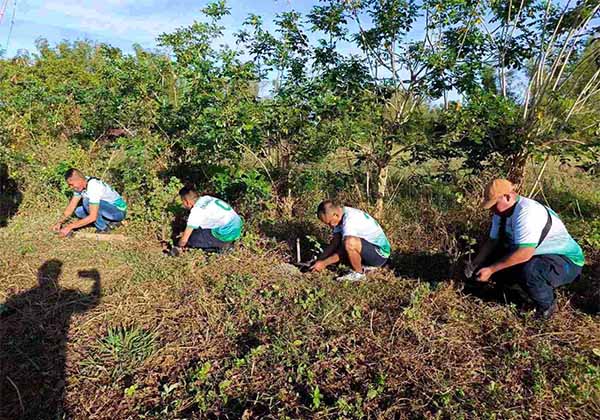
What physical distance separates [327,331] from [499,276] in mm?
1559

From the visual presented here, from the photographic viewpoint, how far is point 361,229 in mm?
3879

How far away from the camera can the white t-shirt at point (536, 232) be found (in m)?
2.96

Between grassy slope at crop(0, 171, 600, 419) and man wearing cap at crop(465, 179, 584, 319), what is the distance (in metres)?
0.24

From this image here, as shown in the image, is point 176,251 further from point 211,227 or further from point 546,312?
point 546,312

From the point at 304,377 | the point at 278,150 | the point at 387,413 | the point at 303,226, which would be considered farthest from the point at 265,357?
the point at 278,150

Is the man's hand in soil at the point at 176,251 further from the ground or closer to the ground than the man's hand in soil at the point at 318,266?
further from the ground

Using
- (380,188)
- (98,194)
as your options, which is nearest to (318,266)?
(380,188)

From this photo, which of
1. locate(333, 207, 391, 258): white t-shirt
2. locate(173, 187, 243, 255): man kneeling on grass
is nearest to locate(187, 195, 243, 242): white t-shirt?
locate(173, 187, 243, 255): man kneeling on grass

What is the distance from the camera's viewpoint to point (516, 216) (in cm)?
303

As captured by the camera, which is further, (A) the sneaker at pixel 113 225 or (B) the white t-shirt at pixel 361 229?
(A) the sneaker at pixel 113 225

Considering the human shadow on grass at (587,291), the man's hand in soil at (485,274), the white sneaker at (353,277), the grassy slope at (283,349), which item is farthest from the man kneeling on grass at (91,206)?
the human shadow on grass at (587,291)

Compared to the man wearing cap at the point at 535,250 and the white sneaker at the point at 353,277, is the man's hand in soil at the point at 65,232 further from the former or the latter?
the man wearing cap at the point at 535,250

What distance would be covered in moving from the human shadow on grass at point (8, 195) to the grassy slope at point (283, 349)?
2.82m

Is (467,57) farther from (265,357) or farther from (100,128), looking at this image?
(100,128)
